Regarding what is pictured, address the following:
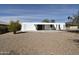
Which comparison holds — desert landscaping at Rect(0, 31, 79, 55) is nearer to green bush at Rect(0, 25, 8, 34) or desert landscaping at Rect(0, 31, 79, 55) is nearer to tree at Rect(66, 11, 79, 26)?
green bush at Rect(0, 25, 8, 34)

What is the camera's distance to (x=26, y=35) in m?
24.1

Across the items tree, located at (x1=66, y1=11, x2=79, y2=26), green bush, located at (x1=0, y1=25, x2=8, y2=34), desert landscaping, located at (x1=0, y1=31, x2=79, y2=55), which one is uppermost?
tree, located at (x1=66, y1=11, x2=79, y2=26)

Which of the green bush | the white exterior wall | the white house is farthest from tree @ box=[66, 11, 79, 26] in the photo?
the green bush

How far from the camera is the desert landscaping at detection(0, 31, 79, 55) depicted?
2405 cm

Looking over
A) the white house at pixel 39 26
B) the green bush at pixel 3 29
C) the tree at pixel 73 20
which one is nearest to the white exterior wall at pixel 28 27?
the white house at pixel 39 26

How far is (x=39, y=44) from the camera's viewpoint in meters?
24.1

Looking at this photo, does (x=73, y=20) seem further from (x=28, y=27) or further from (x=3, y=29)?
(x=3, y=29)

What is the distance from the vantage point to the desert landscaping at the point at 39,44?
78.9 feet

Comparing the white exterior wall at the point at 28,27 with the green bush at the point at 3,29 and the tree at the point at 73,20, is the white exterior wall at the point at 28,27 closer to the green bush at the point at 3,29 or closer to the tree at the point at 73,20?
the green bush at the point at 3,29
